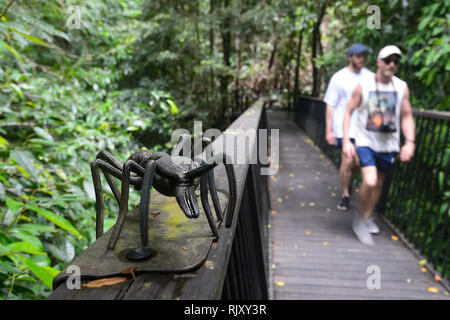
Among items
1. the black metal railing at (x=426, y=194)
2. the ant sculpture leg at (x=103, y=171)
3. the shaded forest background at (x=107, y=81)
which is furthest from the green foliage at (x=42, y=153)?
the black metal railing at (x=426, y=194)

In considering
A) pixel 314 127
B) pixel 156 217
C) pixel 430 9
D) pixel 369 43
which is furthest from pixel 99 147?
pixel 314 127

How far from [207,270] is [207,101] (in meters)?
7.51

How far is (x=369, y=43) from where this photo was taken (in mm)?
5043

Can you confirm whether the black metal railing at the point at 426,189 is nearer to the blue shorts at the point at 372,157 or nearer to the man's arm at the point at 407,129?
the man's arm at the point at 407,129

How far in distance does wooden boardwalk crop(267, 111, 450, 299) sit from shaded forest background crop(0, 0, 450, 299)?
1.71 m

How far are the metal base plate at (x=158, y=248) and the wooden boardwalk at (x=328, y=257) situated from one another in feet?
6.86

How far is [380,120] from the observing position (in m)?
3.02

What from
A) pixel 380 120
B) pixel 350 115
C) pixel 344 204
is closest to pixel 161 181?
pixel 380 120

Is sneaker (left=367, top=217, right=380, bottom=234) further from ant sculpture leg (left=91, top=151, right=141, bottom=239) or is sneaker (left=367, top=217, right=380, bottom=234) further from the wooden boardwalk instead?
ant sculpture leg (left=91, top=151, right=141, bottom=239)

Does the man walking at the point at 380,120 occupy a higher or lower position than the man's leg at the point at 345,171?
higher

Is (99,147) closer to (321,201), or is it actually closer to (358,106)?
(358,106)

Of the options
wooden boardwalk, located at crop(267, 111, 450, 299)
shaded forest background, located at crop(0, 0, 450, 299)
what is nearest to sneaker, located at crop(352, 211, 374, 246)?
wooden boardwalk, located at crop(267, 111, 450, 299)

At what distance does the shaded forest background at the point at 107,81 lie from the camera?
1521 mm

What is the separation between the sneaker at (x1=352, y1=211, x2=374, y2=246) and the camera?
348cm
